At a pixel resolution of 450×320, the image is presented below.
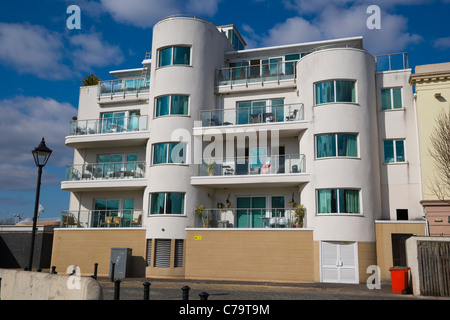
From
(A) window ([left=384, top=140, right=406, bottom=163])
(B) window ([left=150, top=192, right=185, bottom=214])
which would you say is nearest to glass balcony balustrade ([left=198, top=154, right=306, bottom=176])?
(B) window ([left=150, top=192, right=185, bottom=214])

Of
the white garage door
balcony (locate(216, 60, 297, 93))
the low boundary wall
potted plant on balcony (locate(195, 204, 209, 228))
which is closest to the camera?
the low boundary wall

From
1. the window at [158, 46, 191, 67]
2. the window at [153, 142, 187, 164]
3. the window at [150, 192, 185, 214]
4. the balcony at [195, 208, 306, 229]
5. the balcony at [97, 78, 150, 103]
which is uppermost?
the window at [158, 46, 191, 67]

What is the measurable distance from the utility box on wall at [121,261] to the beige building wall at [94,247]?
77 centimetres

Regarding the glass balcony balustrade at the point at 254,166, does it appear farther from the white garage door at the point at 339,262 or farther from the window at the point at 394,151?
the window at the point at 394,151

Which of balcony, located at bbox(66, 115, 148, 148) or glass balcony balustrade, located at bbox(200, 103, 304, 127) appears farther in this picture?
balcony, located at bbox(66, 115, 148, 148)

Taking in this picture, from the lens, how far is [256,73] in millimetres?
26312

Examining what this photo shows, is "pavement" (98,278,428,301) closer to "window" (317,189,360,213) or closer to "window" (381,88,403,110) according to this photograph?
"window" (317,189,360,213)

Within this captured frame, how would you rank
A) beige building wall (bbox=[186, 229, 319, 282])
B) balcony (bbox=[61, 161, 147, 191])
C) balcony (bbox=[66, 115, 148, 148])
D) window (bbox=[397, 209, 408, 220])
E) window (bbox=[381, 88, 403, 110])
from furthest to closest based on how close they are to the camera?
balcony (bbox=[66, 115, 148, 148]), balcony (bbox=[61, 161, 147, 191]), window (bbox=[381, 88, 403, 110]), window (bbox=[397, 209, 408, 220]), beige building wall (bbox=[186, 229, 319, 282])

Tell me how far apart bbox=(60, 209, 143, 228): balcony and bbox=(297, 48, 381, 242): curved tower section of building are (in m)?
9.78

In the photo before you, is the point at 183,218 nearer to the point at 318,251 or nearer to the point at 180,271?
the point at 180,271

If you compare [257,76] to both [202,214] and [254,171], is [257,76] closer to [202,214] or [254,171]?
[254,171]

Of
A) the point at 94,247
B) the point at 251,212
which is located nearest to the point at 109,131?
the point at 94,247

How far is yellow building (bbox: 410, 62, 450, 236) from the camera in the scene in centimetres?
2161

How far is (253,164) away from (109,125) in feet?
31.6
